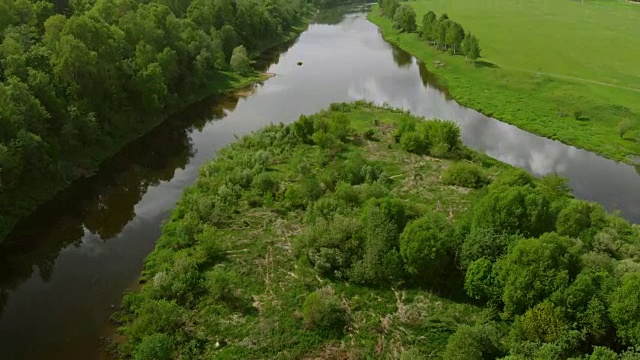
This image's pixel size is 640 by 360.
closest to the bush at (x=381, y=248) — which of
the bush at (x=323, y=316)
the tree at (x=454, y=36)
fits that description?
the bush at (x=323, y=316)

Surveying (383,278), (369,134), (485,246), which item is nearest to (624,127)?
(369,134)

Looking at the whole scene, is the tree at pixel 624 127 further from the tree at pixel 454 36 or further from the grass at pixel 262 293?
the tree at pixel 454 36

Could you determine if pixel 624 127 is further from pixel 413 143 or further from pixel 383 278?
pixel 383 278

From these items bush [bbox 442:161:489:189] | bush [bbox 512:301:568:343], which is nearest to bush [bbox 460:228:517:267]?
bush [bbox 512:301:568:343]

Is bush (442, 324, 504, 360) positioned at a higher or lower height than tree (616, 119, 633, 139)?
lower

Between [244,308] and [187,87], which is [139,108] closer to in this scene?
[187,87]

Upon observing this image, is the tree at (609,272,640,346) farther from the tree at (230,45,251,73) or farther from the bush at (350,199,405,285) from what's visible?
the tree at (230,45,251,73)

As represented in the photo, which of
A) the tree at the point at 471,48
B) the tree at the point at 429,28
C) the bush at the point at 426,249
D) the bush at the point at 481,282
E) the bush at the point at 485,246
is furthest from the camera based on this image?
the tree at the point at 429,28
